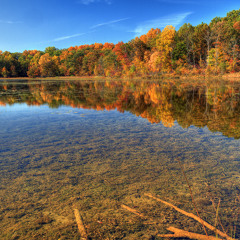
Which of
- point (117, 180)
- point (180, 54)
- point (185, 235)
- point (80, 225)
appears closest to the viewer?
point (185, 235)

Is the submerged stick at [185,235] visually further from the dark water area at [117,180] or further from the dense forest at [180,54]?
the dense forest at [180,54]

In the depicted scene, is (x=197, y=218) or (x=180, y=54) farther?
(x=180, y=54)

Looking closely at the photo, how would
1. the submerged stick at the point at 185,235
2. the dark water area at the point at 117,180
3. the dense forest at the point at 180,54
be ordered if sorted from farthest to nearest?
the dense forest at the point at 180,54 → the dark water area at the point at 117,180 → the submerged stick at the point at 185,235

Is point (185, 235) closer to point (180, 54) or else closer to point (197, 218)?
point (197, 218)

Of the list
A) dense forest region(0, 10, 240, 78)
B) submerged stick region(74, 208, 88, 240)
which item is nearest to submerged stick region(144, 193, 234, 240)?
submerged stick region(74, 208, 88, 240)

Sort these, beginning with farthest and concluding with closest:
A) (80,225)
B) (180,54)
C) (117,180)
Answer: (180,54) < (117,180) < (80,225)

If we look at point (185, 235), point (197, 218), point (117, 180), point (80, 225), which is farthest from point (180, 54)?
point (80, 225)

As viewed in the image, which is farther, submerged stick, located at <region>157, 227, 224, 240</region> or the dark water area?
the dark water area

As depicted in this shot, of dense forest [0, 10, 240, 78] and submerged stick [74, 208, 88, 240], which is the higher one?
dense forest [0, 10, 240, 78]

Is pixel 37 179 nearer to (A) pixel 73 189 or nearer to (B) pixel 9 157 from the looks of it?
(A) pixel 73 189

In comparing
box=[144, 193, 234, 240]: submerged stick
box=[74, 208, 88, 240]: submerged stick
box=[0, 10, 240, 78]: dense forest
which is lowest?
box=[144, 193, 234, 240]: submerged stick

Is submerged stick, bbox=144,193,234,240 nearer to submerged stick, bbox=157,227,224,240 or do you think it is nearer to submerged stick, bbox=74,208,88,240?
submerged stick, bbox=157,227,224,240

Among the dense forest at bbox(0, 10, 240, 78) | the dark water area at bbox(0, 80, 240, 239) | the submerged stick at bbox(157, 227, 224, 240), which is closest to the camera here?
the submerged stick at bbox(157, 227, 224, 240)

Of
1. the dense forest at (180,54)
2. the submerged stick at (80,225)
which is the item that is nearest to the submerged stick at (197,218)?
the submerged stick at (80,225)
